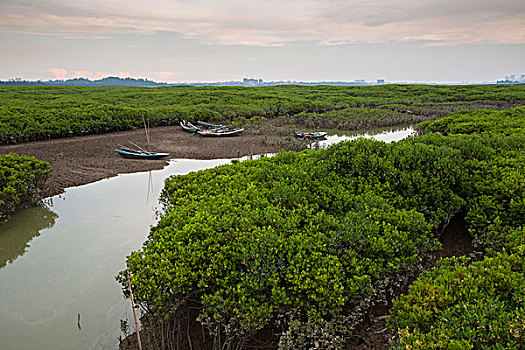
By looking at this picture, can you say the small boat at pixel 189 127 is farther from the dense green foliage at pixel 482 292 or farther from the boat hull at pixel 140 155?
the dense green foliage at pixel 482 292

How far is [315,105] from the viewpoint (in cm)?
3791

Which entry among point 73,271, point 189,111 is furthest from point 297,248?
point 189,111

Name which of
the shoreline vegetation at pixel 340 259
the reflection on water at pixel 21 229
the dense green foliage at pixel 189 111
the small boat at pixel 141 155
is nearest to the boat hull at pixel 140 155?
the small boat at pixel 141 155

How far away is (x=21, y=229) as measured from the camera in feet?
28.9

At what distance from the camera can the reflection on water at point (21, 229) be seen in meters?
7.68

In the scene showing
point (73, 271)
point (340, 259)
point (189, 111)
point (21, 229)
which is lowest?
point (73, 271)

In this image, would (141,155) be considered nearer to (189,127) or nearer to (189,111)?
(189,127)

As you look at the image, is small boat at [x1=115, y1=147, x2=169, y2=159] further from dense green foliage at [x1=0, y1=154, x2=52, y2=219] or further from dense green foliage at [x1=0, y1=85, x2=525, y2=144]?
dense green foliage at [x1=0, y1=85, x2=525, y2=144]

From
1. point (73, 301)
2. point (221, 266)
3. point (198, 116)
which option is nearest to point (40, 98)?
point (198, 116)

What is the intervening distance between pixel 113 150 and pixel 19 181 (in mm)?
8349

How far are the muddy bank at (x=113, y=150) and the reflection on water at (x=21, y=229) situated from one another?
1648mm

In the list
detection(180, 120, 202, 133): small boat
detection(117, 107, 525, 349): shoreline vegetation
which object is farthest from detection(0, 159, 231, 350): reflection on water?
detection(180, 120, 202, 133): small boat

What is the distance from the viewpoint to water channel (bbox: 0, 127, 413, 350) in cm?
523

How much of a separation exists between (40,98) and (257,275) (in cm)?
4183
